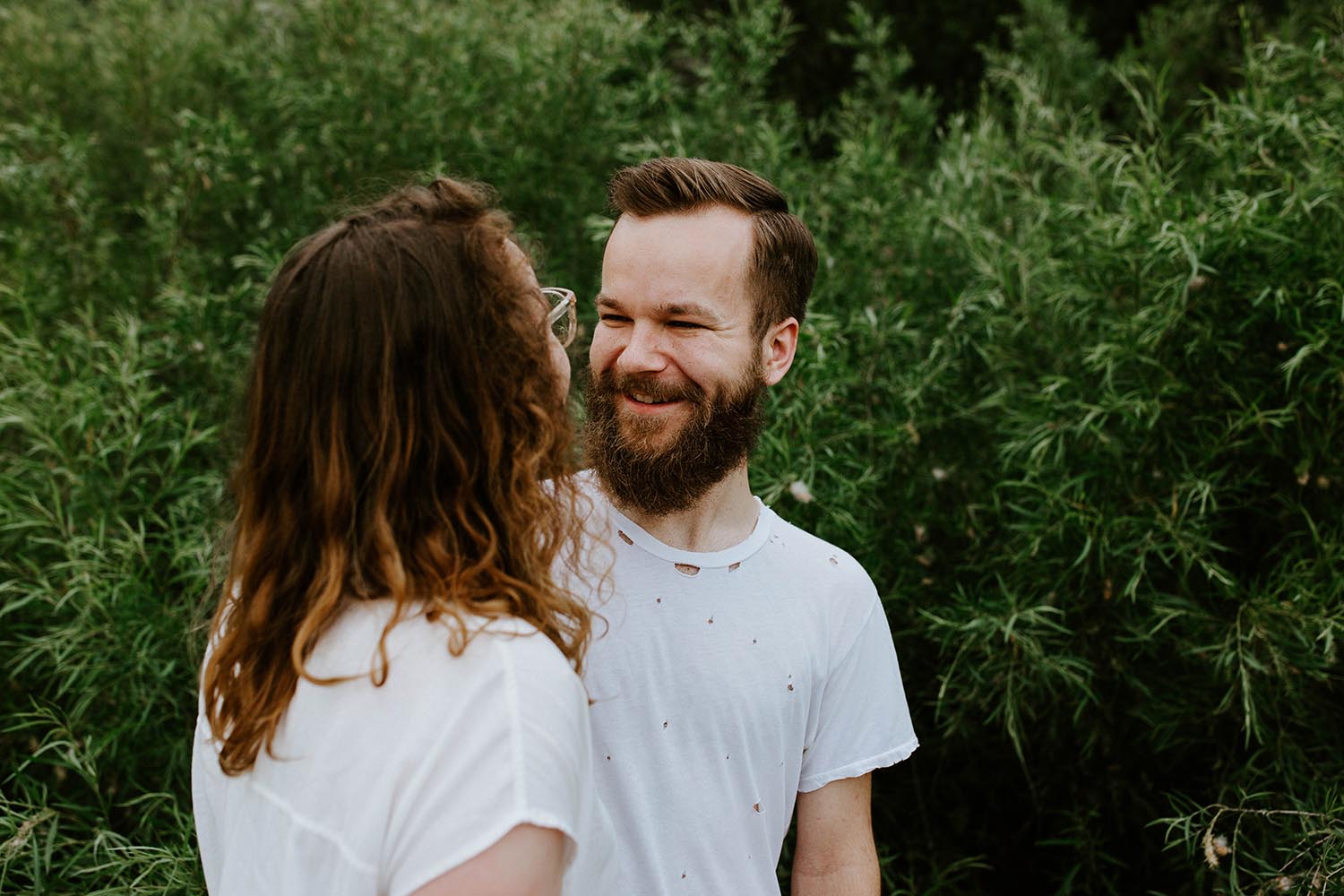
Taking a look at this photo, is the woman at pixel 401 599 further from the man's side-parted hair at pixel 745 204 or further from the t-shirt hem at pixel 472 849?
the man's side-parted hair at pixel 745 204

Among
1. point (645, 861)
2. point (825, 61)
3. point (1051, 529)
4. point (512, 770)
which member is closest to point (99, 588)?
point (645, 861)

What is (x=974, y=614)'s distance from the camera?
2.93 m

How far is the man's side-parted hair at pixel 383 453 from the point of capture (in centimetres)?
114

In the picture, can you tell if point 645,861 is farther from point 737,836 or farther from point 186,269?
point 186,269

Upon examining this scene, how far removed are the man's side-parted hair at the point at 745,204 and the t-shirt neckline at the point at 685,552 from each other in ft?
1.18

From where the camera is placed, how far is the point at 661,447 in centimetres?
174

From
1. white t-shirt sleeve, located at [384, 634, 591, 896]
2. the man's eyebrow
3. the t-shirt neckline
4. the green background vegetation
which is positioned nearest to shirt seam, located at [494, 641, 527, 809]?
white t-shirt sleeve, located at [384, 634, 591, 896]

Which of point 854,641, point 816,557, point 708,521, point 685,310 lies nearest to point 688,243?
point 685,310

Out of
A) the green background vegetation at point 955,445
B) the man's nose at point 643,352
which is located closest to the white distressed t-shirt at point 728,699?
the man's nose at point 643,352

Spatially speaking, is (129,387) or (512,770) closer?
(512,770)

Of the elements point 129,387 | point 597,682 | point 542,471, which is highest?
point 542,471

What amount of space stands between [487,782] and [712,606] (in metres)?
0.72

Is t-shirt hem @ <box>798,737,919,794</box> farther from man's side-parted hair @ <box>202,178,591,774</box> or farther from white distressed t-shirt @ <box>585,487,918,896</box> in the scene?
man's side-parted hair @ <box>202,178,591,774</box>

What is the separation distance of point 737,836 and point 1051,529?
1.64 metres
